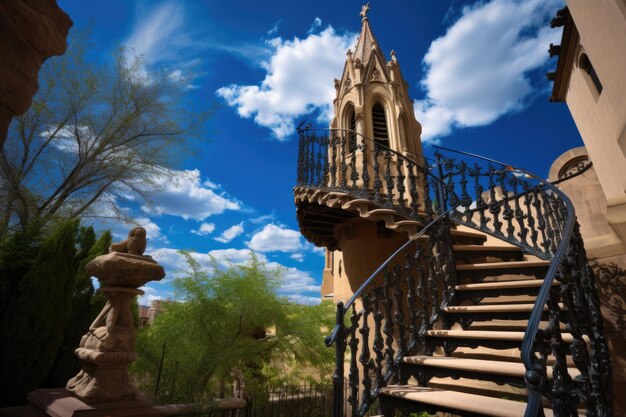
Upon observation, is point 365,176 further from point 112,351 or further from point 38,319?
point 38,319

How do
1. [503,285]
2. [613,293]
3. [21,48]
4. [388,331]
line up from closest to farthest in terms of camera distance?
1. [21,48]
2. [388,331]
3. [613,293]
4. [503,285]

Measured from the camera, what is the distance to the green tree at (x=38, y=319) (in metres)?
5.53

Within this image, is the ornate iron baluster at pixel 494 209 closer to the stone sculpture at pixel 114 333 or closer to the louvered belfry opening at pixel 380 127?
the stone sculpture at pixel 114 333

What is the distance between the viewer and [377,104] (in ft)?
44.0

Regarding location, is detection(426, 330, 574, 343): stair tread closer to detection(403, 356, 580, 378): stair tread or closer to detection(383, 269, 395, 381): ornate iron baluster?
A: detection(403, 356, 580, 378): stair tread

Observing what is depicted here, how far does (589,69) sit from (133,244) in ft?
32.9

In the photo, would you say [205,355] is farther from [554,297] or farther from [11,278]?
[554,297]

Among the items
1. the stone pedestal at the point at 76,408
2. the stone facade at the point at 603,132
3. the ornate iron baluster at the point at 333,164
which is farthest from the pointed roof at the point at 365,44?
the stone pedestal at the point at 76,408

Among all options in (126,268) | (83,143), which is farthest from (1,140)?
(83,143)

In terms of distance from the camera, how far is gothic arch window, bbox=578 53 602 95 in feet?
22.4

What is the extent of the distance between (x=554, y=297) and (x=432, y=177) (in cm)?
414

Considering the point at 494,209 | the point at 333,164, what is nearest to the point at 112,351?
the point at 333,164

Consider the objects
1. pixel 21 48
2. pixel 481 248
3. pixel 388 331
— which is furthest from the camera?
pixel 481 248

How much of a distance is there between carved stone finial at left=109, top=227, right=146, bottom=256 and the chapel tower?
9.16m
